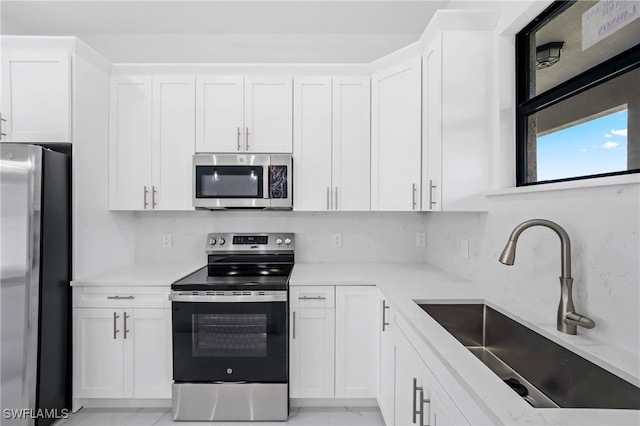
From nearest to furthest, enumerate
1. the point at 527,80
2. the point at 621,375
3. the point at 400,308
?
the point at 621,375
the point at 400,308
the point at 527,80

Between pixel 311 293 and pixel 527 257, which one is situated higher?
pixel 527 257

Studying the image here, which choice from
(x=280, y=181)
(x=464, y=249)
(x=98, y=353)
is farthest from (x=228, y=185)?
(x=464, y=249)

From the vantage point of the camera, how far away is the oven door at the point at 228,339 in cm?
202

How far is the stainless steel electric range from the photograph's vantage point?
2.02 metres

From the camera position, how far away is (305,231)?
9.10 ft

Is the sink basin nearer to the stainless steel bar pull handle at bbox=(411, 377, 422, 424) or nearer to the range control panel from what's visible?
the stainless steel bar pull handle at bbox=(411, 377, 422, 424)

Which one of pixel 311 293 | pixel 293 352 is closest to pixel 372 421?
pixel 293 352

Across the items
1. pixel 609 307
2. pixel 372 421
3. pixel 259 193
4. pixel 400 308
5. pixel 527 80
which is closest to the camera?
pixel 609 307

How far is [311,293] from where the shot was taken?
2.12 m

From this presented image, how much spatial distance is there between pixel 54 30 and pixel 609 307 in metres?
4.02

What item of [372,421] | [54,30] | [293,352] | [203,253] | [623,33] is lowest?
[372,421]

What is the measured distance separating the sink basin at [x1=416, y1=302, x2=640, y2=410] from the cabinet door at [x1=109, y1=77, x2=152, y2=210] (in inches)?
83.9

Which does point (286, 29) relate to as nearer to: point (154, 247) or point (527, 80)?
point (527, 80)

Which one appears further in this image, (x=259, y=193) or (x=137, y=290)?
(x=259, y=193)
